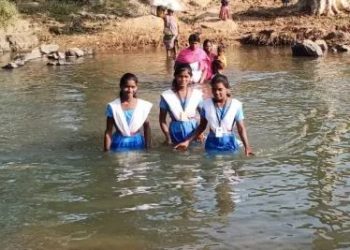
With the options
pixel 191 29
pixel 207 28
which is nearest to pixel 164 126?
pixel 191 29

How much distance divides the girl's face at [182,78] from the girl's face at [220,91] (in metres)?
0.71

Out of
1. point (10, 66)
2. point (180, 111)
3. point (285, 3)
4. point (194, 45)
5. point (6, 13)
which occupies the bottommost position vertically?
point (10, 66)

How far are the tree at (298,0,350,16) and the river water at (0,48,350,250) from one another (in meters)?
13.3

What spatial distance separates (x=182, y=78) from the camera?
28.0 feet

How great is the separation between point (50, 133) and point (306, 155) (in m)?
3.99

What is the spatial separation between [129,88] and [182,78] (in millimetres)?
836

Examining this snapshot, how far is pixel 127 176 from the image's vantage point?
24.6ft

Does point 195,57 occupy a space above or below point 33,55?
above

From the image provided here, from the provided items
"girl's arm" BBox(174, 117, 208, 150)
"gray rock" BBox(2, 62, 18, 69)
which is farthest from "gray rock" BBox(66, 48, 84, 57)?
"girl's arm" BBox(174, 117, 208, 150)

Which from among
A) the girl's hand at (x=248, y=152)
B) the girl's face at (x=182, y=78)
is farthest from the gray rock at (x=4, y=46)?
the girl's hand at (x=248, y=152)

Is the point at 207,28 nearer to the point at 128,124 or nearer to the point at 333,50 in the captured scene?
the point at 333,50

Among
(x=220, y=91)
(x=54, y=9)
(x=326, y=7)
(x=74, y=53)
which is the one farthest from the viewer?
(x=54, y=9)

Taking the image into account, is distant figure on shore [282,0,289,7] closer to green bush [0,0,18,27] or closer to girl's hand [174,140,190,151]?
green bush [0,0,18,27]

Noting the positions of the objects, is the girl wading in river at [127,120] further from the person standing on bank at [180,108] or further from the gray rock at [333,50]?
the gray rock at [333,50]
